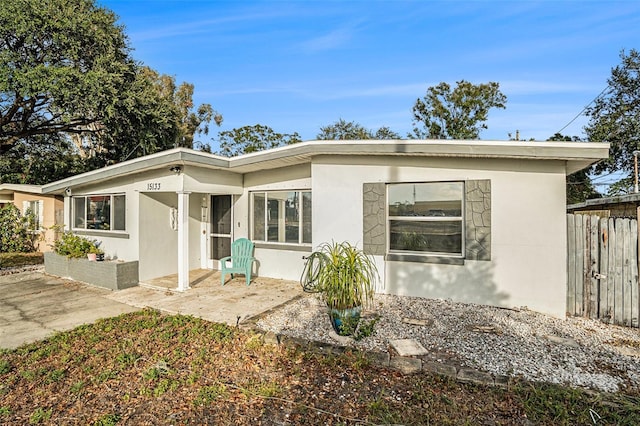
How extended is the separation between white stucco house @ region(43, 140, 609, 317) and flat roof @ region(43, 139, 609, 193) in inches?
0.8

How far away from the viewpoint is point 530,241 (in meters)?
5.31

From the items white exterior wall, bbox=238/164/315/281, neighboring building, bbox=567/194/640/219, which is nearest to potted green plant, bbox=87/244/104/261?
white exterior wall, bbox=238/164/315/281

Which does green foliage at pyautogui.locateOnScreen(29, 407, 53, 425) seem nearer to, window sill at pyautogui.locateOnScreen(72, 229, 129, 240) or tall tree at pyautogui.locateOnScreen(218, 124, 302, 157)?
window sill at pyautogui.locateOnScreen(72, 229, 129, 240)

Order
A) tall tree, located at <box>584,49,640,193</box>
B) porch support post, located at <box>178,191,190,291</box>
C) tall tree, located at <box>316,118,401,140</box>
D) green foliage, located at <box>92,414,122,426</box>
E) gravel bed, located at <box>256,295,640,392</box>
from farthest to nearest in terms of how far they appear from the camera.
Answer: tall tree, located at <box>316,118,401,140</box>
tall tree, located at <box>584,49,640,193</box>
porch support post, located at <box>178,191,190,291</box>
gravel bed, located at <box>256,295,640,392</box>
green foliage, located at <box>92,414,122,426</box>

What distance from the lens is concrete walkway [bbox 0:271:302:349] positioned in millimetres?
5125

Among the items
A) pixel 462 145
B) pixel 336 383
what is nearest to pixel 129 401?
pixel 336 383

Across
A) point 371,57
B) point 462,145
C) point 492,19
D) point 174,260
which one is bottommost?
point 174,260

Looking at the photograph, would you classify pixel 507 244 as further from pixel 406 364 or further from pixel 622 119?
pixel 622 119

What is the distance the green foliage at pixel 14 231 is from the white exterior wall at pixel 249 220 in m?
10.5

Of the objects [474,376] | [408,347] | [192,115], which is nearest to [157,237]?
[408,347]

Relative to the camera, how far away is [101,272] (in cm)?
743

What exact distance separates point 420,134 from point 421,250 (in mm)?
24359

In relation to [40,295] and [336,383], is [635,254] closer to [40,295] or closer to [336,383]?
[336,383]

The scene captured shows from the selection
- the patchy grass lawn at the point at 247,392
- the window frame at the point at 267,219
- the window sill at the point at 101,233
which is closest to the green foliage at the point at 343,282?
the patchy grass lawn at the point at 247,392
